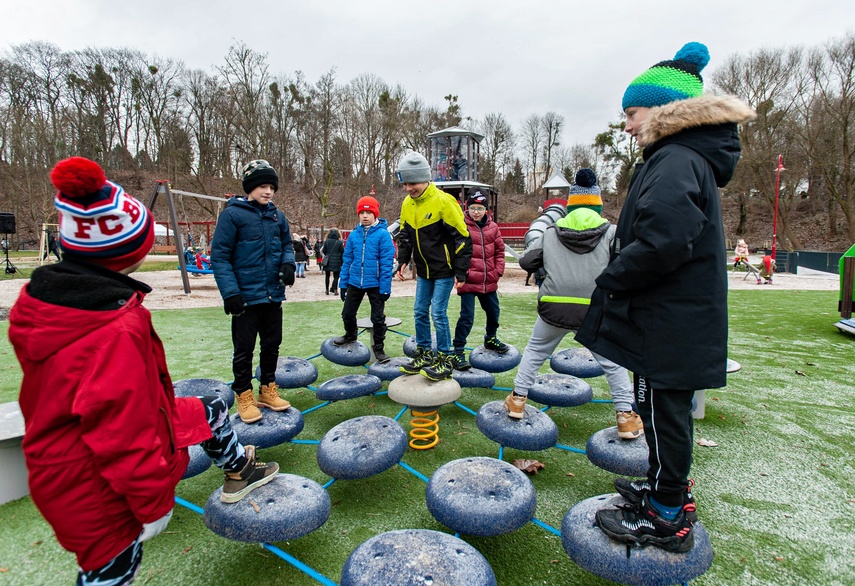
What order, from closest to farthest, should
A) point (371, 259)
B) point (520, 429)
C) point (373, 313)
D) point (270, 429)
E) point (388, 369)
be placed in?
point (520, 429) < point (270, 429) < point (388, 369) < point (371, 259) < point (373, 313)

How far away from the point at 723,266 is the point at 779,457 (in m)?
2.13

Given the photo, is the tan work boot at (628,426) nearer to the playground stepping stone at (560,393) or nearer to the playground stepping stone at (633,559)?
the playground stepping stone at (560,393)

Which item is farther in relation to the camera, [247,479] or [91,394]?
[247,479]

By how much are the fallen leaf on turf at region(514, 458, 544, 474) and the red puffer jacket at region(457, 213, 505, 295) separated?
1.96 meters

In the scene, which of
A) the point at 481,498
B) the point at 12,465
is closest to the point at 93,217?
the point at 481,498

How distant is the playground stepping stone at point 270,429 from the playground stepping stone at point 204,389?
30 centimetres

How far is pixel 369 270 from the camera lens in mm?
4816

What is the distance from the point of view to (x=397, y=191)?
40.3m

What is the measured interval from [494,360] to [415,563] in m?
2.83

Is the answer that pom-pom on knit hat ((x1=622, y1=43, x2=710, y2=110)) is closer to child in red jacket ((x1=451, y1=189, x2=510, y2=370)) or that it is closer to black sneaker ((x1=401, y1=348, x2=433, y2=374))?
black sneaker ((x1=401, y1=348, x2=433, y2=374))

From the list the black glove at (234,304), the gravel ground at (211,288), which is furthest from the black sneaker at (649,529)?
the gravel ground at (211,288)

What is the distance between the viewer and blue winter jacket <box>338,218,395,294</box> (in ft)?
15.8

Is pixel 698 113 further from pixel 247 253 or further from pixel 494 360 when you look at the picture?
pixel 494 360

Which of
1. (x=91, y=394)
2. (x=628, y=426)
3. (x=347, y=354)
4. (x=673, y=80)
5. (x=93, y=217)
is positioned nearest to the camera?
(x=91, y=394)
